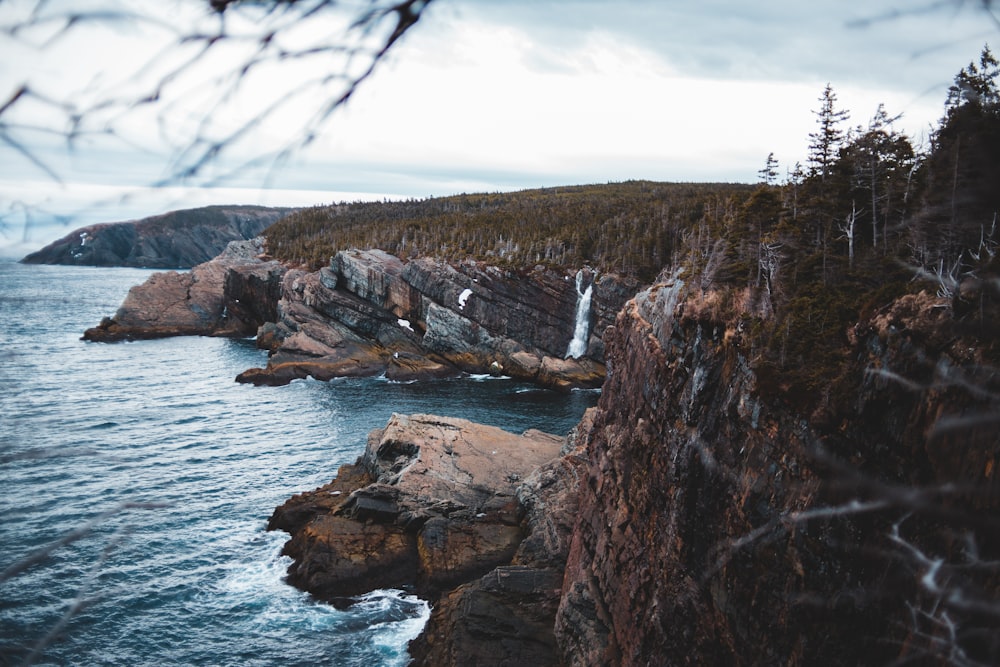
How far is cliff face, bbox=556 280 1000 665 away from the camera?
22.3 ft

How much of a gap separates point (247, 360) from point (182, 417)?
988 inches

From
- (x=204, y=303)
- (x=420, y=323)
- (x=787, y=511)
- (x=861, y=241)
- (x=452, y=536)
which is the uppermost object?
(x=861, y=241)

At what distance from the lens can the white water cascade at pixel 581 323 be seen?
69.8 meters

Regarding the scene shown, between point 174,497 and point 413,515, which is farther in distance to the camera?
point 174,497

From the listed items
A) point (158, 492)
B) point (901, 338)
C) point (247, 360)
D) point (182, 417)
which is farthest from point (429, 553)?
point (247, 360)

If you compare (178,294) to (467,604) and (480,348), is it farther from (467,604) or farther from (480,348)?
(467,604)

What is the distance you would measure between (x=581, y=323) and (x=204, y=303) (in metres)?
59.9

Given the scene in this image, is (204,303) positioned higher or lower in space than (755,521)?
lower

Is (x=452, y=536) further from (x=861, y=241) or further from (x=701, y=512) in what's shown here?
(x=861, y=241)

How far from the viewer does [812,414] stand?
10.5 metres

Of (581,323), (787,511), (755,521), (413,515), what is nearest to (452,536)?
(413,515)

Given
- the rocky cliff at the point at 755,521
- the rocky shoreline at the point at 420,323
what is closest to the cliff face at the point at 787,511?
the rocky cliff at the point at 755,521

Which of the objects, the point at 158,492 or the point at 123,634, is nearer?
the point at 123,634

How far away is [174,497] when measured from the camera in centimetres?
3247
